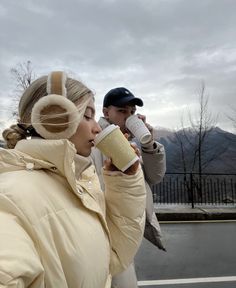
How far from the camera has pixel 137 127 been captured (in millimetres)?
2312

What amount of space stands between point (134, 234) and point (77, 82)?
74 cm

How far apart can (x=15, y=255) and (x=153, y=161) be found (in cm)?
178

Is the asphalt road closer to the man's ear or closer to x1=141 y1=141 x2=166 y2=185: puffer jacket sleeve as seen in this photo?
x1=141 y1=141 x2=166 y2=185: puffer jacket sleeve

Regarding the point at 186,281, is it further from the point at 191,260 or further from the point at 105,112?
the point at 105,112

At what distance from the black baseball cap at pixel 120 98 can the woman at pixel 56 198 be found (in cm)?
95

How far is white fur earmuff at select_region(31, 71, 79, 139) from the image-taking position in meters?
1.23

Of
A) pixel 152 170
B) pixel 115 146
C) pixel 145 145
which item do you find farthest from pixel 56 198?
pixel 152 170

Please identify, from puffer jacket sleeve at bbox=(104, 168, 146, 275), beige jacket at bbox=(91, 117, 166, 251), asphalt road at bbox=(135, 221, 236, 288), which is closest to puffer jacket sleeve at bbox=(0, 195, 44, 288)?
puffer jacket sleeve at bbox=(104, 168, 146, 275)

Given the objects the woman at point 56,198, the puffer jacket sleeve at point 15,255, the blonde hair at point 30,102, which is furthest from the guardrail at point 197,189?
the puffer jacket sleeve at point 15,255

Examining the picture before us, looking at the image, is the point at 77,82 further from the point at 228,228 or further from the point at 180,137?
the point at 180,137

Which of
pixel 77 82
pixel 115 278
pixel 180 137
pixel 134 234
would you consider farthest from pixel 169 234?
pixel 180 137

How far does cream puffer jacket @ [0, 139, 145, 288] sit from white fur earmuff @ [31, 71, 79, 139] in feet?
0.20

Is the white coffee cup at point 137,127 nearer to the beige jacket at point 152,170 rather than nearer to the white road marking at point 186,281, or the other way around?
the beige jacket at point 152,170

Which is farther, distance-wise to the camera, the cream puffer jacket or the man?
the man
